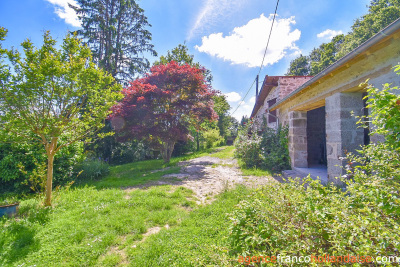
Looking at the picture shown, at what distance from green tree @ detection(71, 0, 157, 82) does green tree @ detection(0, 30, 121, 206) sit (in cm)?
939

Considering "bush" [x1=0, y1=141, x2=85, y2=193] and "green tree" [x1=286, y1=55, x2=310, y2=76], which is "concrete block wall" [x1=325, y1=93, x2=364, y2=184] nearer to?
"bush" [x1=0, y1=141, x2=85, y2=193]

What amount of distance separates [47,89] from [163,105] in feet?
17.6

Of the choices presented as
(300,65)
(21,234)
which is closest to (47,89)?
(21,234)

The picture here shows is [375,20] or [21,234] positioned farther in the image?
[375,20]

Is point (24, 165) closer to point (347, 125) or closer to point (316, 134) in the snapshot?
point (347, 125)

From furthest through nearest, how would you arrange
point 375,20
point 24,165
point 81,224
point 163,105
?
point 375,20
point 163,105
point 24,165
point 81,224

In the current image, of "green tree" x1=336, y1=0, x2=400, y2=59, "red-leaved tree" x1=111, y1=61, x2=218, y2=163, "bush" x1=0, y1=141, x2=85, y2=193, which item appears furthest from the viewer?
"green tree" x1=336, y1=0, x2=400, y2=59

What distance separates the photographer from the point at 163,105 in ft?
26.8

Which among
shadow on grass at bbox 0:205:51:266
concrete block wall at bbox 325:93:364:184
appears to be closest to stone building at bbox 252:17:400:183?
concrete block wall at bbox 325:93:364:184

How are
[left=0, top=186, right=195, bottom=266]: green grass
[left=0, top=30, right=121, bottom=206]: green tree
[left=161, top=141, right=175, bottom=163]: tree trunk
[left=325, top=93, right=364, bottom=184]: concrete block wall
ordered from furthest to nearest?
[left=161, top=141, right=175, bottom=163]: tree trunk, [left=325, top=93, right=364, bottom=184]: concrete block wall, [left=0, top=30, right=121, bottom=206]: green tree, [left=0, top=186, right=195, bottom=266]: green grass

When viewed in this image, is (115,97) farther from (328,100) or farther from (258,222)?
(328,100)

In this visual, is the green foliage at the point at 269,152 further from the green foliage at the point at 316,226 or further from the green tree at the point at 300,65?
the green tree at the point at 300,65

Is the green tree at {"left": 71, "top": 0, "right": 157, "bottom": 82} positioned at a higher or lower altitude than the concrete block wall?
higher

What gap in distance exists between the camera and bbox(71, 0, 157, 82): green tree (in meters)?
11.9
